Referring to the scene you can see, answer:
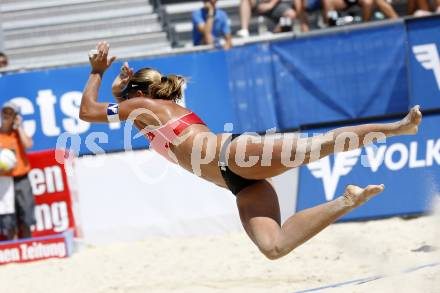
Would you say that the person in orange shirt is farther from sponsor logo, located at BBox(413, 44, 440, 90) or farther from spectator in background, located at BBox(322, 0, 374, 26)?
sponsor logo, located at BBox(413, 44, 440, 90)

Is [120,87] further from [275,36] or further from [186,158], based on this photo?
[275,36]

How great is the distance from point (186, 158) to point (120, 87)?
2.40ft

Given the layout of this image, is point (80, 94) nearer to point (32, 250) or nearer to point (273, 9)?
point (32, 250)

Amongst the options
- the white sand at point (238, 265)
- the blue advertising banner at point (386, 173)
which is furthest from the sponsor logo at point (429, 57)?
the white sand at point (238, 265)

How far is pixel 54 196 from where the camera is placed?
864cm

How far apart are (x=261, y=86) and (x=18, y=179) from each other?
2846 mm

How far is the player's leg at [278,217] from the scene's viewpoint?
4.38 metres

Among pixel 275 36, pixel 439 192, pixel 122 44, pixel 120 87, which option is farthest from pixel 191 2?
pixel 120 87

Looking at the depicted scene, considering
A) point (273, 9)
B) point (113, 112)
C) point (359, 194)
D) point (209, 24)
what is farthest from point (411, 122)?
point (273, 9)

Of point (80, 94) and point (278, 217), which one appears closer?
point (278, 217)

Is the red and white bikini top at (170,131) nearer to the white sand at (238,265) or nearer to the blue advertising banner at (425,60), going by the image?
the white sand at (238,265)

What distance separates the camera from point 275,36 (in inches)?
344

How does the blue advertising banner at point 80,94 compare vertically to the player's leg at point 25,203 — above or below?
above

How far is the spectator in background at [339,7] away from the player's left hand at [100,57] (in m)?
4.96
